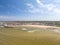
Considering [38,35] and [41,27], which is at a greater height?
[41,27]

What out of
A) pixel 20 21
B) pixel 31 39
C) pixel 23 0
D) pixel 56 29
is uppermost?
pixel 23 0

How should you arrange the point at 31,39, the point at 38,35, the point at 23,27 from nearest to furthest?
the point at 31,39 → the point at 38,35 → the point at 23,27

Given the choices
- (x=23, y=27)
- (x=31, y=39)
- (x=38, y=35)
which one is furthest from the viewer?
(x=23, y=27)

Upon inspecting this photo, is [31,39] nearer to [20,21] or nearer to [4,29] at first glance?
[20,21]

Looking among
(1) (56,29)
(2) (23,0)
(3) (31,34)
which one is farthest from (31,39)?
(2) (23,0)

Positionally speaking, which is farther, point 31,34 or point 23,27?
point 23,27

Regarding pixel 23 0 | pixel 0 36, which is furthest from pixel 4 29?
pixel 23 0
